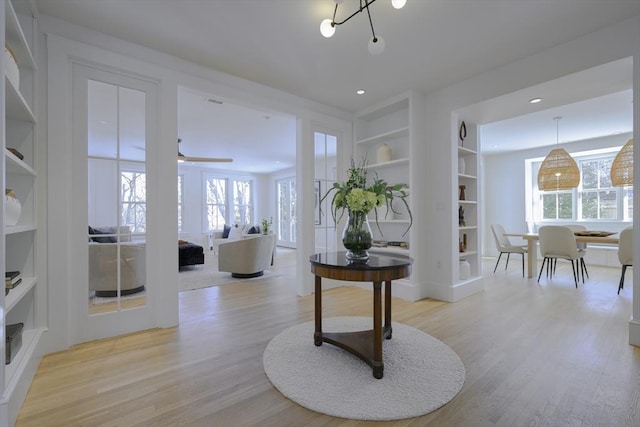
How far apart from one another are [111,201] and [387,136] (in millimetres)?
3421

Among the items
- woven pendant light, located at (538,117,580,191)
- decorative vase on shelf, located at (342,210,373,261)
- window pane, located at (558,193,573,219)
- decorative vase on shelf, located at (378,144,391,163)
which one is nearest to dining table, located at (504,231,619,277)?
Answer: woven pendant light, located at (538,117,580,191)

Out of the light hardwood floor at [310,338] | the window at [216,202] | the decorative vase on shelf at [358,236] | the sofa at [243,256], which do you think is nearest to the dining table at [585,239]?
the light hardwood floor at [310,338]

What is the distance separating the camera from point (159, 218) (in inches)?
109

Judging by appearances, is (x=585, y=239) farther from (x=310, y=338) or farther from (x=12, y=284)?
(x=12, y=284)

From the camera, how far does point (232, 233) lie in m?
8.27

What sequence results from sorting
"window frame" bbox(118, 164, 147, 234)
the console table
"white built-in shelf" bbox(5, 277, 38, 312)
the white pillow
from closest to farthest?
"white built-in shelf" bbox(5, 277, 38, 312) < the console table < "window frame" bbox(118, 164, 147, 234) < the white pillow

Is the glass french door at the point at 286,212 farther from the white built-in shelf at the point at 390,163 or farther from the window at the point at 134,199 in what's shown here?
the window at the point at 134,199

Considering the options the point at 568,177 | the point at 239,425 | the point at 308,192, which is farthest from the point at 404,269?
the point at 568,177

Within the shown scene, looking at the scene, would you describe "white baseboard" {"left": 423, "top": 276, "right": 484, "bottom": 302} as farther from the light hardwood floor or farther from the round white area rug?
the round white area rug

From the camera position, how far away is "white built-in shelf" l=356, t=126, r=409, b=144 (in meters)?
3.88

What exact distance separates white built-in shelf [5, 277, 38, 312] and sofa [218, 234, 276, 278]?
297cm

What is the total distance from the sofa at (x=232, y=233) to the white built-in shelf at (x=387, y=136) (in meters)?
4.29

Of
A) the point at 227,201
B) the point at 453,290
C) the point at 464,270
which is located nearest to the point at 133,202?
the point at 453,290

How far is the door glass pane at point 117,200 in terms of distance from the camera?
98.9 inches
